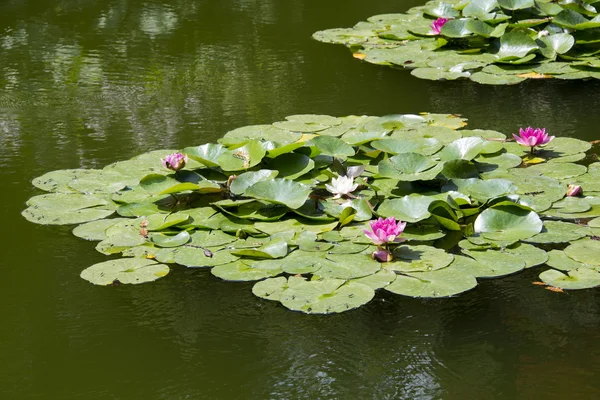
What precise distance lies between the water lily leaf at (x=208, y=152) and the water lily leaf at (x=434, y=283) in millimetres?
1085

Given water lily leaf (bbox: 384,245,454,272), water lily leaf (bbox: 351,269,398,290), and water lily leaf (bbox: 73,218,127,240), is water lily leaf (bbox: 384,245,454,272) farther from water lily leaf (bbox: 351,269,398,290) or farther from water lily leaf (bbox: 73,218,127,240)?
water lily leaf (bbox: 73,218,127,240)

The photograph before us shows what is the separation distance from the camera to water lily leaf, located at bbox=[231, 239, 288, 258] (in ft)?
9.65

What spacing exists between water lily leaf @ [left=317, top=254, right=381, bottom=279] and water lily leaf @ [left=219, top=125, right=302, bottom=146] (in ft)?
3.60

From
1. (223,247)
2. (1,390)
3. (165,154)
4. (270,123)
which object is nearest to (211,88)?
(270,123)

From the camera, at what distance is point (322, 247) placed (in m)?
2.98

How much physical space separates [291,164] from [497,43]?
96.1 inches

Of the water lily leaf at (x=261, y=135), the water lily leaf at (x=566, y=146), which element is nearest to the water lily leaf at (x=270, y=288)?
the water lily leaf at (x=261, y=135)

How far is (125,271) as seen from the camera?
290cm

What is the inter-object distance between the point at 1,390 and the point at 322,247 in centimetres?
115

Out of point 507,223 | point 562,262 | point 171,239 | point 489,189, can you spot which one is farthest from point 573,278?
point 171,239

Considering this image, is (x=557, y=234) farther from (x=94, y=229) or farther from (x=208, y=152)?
(x=94, y=229)

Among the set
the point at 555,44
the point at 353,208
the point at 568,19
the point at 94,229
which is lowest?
the point at 94,229

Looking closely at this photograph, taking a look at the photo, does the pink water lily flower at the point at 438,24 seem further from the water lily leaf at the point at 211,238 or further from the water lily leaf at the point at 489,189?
the water lily leaf at the point at 211,238

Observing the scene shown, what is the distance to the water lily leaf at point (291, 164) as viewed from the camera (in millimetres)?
3473
